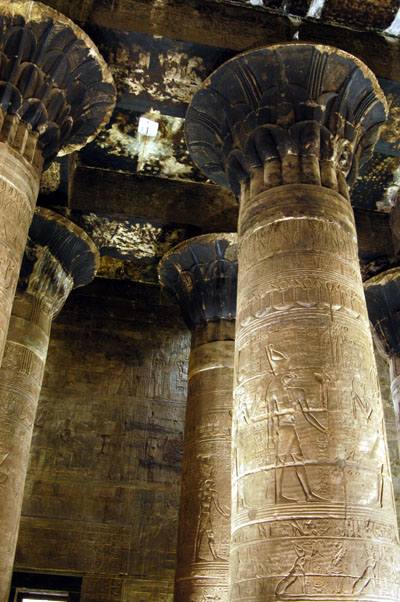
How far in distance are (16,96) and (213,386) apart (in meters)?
4.10

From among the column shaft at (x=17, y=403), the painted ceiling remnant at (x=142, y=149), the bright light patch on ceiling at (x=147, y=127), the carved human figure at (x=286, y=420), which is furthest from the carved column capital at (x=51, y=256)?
the carved human figure at (x=286, y=420)

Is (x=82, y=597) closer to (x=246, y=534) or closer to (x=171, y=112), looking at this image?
(x=246, y=534)

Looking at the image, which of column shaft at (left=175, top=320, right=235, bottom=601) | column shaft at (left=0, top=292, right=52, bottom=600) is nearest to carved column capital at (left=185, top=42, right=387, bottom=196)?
column shaft at (left=175, top=320, right=235, bottom=601)

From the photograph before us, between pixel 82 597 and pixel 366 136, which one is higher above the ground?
pixel 366 136

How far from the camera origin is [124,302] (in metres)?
10.4

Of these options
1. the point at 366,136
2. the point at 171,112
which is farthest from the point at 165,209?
the point at 366,136

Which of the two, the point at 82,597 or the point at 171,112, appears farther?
the point at 82,597

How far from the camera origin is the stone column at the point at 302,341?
333cm

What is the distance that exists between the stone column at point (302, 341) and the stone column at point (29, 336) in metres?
2.82

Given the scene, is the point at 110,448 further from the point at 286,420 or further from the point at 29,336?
the point at 286,420

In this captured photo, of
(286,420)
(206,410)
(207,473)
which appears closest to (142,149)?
(206,410)

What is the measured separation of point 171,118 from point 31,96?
114 inches

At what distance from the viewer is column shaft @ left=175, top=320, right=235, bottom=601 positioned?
672 centimetres

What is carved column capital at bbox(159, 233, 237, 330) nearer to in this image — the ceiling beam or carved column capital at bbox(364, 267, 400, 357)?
carved column capital at bbox(364, 267, 400, 357)
